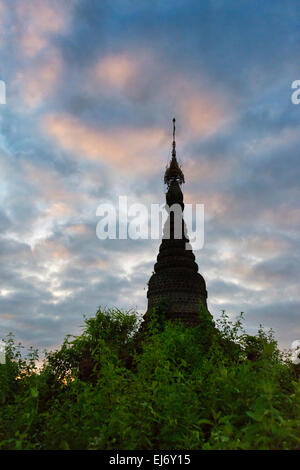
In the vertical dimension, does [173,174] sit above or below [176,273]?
above

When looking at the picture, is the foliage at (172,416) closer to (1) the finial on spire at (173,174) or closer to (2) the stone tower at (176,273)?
(2) the stone tower at (176,273)

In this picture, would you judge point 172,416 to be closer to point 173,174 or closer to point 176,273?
point 176,273

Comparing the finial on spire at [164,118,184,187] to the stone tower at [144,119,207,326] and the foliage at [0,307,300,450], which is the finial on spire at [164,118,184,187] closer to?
the stone tower at [144,119,207,326]

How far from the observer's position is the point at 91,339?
19734mm

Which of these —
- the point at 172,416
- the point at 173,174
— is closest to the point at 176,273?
the point at 173,174

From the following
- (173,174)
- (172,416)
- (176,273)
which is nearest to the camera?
(172,416)

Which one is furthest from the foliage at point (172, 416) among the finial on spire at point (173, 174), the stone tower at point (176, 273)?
the finial on spire at point (173, 174)

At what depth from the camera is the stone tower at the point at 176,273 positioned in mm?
26375

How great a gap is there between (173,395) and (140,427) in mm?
836

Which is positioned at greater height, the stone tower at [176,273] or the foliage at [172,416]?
the stone tower at [176,273]

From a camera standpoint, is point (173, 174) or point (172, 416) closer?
point (172, 416)

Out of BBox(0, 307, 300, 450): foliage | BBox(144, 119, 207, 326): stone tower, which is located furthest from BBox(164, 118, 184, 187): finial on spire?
BBox(0, 307, 300, 450): foliage

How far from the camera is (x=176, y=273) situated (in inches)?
1110
